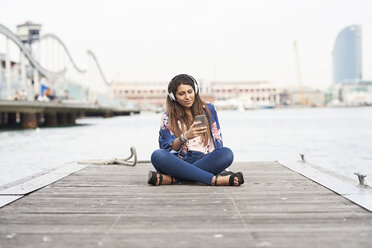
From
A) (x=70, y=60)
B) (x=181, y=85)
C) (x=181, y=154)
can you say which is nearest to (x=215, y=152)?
(x=181, y=154)

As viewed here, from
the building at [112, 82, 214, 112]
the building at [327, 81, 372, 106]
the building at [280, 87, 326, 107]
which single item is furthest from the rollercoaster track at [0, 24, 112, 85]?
the building at [327, 81, 372, 106]

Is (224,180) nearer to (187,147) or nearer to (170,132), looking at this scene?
(187,147)

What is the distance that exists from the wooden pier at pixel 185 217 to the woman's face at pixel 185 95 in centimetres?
68

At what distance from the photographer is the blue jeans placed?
327 cm

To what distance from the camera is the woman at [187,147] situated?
3232mm

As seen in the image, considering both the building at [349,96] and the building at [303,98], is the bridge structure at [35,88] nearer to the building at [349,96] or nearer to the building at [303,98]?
the building at [303,98]

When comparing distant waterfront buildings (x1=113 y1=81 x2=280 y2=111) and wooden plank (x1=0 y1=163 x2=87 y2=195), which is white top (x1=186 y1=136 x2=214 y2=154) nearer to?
wooden plank (x1=0 y1=163 x2=87 y2=195)

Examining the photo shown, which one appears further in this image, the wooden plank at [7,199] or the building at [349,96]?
the building at [349,96]

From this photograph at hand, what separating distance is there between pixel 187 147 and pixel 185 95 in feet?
1.58

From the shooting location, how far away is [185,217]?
2.27 m

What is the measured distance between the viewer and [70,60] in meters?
49.4

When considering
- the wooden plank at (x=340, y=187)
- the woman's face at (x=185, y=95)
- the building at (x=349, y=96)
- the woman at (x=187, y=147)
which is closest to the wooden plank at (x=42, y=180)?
the woman at (x=187, y=147)

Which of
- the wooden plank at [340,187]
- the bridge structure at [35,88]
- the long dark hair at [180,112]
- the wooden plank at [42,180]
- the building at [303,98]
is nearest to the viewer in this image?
the wooden plank at [340,187]

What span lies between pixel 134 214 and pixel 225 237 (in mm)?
672
